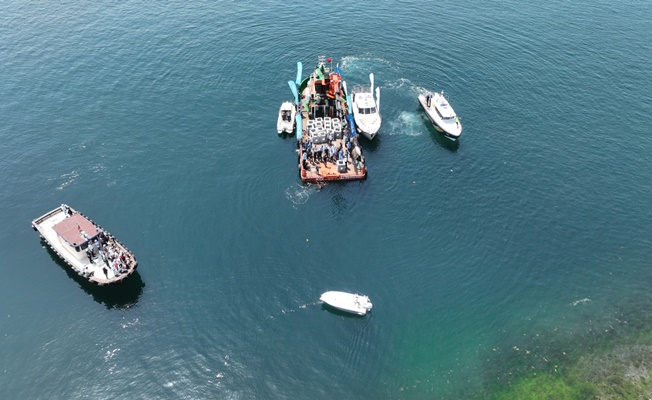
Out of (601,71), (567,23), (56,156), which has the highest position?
(567,23)

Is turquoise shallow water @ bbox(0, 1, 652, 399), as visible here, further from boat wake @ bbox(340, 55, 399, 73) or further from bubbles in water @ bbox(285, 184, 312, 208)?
boat wake @ bbox(340, 55, 399, 73)

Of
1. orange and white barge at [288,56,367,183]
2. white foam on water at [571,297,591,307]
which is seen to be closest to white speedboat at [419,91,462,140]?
orange and white barge at [288,56,367,183]

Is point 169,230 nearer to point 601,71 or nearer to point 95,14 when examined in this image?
point 95,14

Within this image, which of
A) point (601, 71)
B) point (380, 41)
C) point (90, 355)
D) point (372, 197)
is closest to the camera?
point (90, 355)

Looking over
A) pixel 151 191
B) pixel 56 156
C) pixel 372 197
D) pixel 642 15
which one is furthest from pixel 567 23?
pixel 56 156

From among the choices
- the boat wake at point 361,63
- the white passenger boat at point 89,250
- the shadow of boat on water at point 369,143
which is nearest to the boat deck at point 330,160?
the shadow of boat on water at point 369,143

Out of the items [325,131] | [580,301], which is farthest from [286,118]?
[580,301]

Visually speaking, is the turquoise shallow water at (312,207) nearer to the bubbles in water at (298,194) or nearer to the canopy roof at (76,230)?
the bubbles in water at (298,194)
